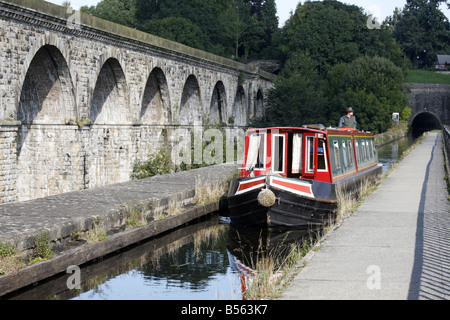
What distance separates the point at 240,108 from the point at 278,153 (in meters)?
26.4

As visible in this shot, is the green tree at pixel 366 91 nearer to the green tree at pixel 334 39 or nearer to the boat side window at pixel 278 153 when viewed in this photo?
the green tree at pixel 334 39

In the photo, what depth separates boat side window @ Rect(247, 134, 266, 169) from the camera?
13055mm

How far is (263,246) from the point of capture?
1096 centimetres

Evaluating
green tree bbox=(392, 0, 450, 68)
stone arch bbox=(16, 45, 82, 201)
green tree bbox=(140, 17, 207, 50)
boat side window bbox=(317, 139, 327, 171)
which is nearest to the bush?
stone arch bbox=(16, 45, 82, 201)

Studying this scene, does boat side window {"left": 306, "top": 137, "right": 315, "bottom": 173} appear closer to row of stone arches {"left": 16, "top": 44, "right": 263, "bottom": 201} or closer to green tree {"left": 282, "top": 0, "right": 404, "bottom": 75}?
row of stone arches {"left": 16, "top": 44, "right": 263, "bottom": 201}

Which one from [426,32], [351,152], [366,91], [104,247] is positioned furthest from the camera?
[426,32]

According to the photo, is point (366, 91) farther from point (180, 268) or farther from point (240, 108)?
point (180, 268)

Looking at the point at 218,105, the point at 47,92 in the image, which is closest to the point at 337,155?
the point at 47,92

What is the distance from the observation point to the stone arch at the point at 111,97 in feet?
65.1

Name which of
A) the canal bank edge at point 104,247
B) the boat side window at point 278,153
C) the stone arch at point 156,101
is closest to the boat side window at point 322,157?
the boat side window at point 278,153

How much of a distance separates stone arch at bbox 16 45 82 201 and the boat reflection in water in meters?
6.03

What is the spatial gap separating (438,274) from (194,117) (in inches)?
896

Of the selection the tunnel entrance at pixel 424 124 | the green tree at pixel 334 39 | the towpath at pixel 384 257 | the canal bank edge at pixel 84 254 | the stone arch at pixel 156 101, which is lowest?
the canal bank edge at pixel 84 254

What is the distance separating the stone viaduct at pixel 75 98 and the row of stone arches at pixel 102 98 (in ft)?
0.09
